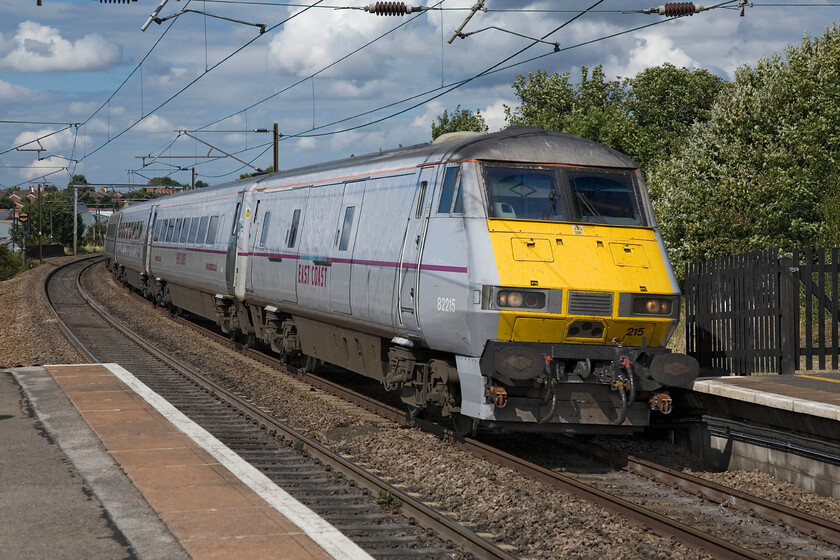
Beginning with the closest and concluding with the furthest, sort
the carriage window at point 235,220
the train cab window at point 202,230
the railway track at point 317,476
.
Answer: the railway track at point 317,476, the carriage window at point 235,220, the train cab window at point 202,230

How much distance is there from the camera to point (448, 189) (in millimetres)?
10883

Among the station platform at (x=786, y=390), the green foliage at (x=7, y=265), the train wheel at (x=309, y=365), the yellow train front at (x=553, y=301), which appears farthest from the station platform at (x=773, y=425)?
the green foliage at (x=7, y=265)

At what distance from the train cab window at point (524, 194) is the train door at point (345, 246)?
3.40 m

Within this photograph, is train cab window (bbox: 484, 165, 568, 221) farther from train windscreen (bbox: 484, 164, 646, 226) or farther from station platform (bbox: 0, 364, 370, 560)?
station platform (bbox: 0, 364, 370, 560)

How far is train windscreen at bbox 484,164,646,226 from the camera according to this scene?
10.6 m

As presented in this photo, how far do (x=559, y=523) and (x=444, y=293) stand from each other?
3.10 m

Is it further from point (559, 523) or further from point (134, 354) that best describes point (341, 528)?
point (134, 354)

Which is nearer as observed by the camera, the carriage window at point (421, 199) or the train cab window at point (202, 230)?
the carriage window at point (421, 199)

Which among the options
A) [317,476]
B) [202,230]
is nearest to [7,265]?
[202,230]

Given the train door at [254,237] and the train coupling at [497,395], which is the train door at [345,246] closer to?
the train coupling at [497,395]

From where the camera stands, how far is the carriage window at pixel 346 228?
546 inches

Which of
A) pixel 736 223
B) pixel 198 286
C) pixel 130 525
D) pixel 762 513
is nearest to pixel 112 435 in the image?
pixel 130 525

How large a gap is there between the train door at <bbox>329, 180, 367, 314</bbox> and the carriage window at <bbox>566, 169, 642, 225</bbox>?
3733mm

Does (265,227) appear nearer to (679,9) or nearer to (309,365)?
(309,365)
